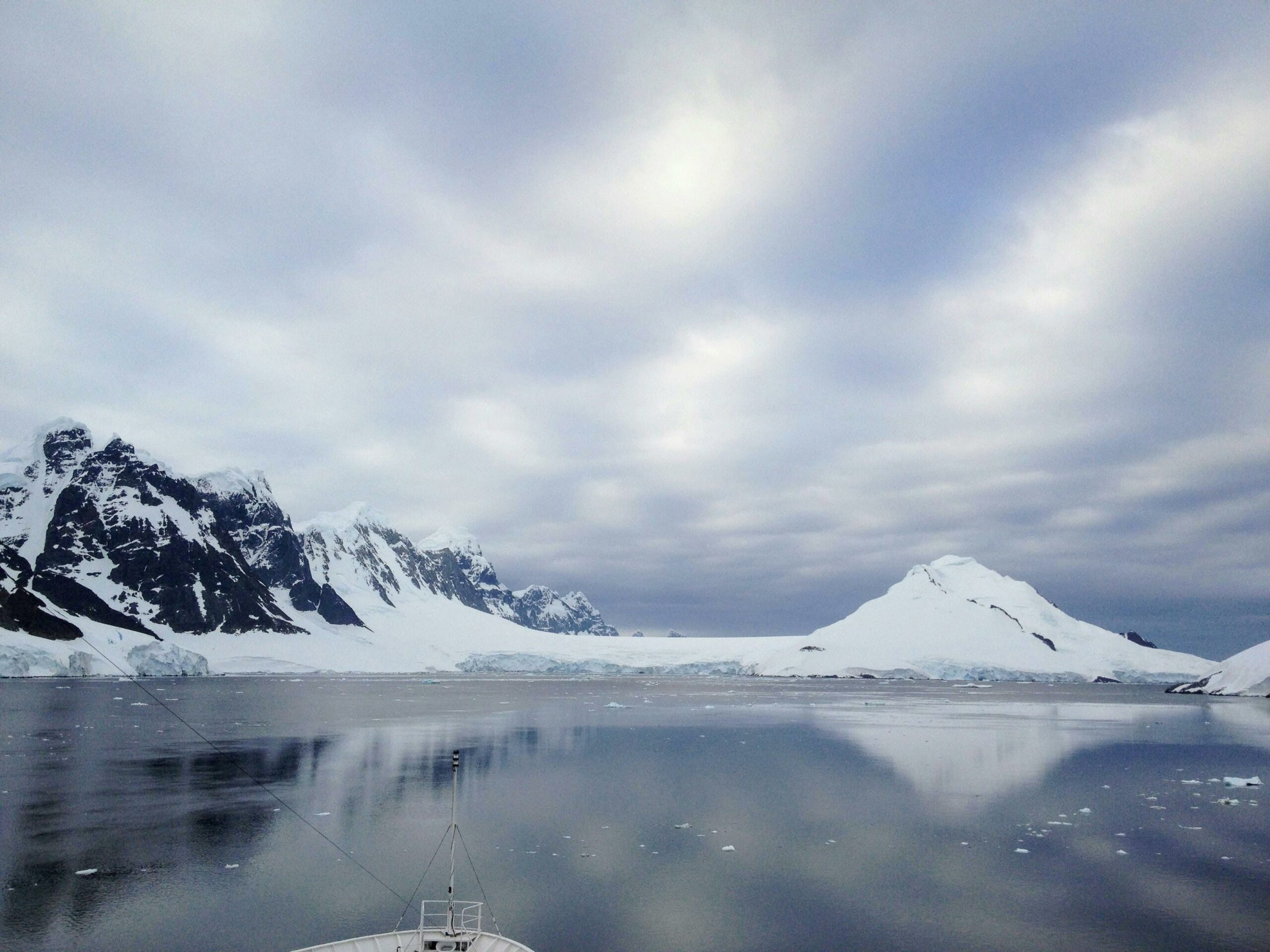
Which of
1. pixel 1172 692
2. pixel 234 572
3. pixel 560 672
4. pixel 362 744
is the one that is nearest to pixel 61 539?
pixel 234 572

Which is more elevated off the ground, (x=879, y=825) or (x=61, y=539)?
(x=61, y=539)

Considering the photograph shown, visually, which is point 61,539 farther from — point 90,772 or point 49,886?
point 49,886

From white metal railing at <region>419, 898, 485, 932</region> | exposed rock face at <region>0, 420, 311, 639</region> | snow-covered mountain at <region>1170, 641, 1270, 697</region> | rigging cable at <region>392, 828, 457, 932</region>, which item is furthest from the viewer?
exposed rock face at <region>0, 420, 311, 639</region>

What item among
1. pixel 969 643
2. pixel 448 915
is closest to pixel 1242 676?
pixel 969 643

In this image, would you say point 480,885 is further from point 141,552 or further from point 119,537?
point 119,537

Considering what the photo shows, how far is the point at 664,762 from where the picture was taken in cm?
3378

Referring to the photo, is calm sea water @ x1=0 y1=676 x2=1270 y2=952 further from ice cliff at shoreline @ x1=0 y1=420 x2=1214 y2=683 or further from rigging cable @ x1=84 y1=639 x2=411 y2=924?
ice cliff at shoreline @ x1=0 y1=420 x2=1214 y2=683

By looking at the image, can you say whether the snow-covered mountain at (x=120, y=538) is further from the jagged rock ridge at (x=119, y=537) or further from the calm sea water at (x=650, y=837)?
the calm sea water at (x=650, y=837)

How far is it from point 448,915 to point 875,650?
153m

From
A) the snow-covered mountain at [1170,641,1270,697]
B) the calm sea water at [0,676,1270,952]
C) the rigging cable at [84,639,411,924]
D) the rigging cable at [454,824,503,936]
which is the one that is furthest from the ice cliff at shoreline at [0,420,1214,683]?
the rigging cable at [454,824,503,936]

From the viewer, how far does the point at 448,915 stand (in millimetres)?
13844

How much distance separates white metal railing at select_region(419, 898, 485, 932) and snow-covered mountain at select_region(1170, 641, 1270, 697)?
108790 millimetres

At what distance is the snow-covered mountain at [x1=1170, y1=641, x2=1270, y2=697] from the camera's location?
94.5 metres

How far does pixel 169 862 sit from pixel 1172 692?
5299 inches
